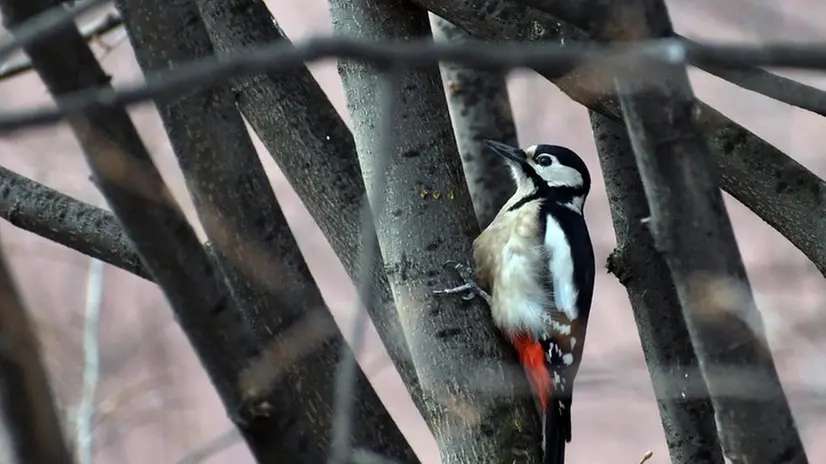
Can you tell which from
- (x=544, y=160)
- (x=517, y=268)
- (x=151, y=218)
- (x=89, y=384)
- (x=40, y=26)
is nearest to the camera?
(x=40, y=26)

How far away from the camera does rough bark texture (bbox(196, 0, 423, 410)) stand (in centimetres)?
204

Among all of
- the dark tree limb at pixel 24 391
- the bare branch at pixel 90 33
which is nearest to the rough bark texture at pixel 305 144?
the bare branch at pixel 90 33

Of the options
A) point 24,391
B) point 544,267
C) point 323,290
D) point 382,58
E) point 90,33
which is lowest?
point 24,391

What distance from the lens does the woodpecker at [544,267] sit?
2348 mm

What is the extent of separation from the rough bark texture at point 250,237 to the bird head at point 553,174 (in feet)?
4.76

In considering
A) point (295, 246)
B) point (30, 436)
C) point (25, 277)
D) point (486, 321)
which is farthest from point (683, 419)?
point (25, 277)

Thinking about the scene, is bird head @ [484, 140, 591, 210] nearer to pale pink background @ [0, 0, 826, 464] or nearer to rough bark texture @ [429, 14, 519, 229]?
rough bark texture @ [429, 14, 519, 229]

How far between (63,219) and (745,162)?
1183 mm

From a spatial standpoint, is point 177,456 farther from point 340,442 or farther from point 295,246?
point 340,442

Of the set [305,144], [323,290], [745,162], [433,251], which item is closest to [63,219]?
[305,144]

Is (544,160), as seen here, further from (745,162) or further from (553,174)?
(745,162)

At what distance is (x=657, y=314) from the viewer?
82.6 inches

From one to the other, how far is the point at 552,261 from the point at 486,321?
71 cm

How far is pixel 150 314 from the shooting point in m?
4.68
